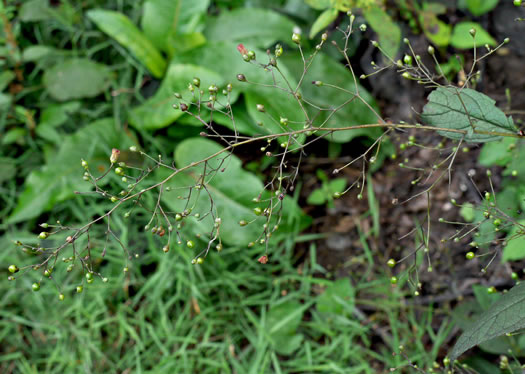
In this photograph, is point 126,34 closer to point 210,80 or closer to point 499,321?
point 210,80

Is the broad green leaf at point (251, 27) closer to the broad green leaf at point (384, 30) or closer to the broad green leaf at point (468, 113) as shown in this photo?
the broad green leaf at point (384, 30)

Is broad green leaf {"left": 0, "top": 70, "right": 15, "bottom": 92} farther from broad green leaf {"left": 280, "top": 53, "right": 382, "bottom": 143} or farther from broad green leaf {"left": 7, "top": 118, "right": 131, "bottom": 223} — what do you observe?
broad green leaf {"left": 280, "top": 53, "right": 382, "bottom": 143}

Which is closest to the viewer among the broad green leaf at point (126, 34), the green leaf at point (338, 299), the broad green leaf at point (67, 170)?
the green leaf at point (338, 299)

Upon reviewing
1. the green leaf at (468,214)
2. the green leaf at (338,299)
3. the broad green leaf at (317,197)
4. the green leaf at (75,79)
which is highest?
the green leaf at (468,214)

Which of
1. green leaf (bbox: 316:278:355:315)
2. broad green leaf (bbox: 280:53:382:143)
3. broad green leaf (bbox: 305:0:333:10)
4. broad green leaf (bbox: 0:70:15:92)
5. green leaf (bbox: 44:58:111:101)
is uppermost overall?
broad green leaf (bbox: 305:0:333:10)

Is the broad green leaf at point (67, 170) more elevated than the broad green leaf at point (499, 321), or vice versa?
the broad green leaf at point (499, 321)

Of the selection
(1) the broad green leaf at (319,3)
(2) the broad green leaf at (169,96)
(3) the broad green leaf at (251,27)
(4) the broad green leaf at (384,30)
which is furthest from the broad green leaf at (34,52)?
(4) the broad green leaf at (384,30)

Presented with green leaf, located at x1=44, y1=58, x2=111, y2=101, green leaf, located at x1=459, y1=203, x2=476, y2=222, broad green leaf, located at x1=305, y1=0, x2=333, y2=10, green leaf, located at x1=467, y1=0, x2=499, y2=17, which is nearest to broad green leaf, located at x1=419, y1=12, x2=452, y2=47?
green leaf, located at x1=467, y1=0, x2=499, y2=17
